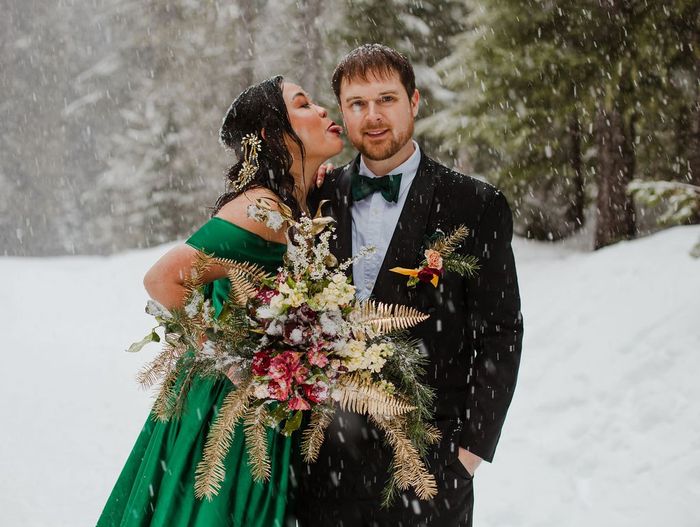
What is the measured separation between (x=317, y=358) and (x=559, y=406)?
4.81 meters

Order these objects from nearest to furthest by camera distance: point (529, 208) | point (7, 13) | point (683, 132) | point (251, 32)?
point (683, 132) → point (529, 208) → point (251, 32) → point (7, 13)

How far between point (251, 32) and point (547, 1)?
10.5 metres

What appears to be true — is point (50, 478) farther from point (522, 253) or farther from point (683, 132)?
point (683, 132)

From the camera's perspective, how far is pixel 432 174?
3.05 meters

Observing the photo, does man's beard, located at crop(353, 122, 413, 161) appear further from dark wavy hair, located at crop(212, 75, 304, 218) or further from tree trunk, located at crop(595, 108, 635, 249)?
tree trunk, located at crop(595, 108, 635, 249)

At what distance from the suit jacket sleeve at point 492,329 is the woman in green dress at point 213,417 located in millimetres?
807

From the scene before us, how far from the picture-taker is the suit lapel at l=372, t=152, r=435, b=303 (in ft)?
9.40

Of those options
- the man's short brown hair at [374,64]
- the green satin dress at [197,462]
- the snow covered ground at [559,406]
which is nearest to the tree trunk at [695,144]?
the snow covered ground at [559,406]

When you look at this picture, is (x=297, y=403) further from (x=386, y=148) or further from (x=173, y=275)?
(x=386, y=148)

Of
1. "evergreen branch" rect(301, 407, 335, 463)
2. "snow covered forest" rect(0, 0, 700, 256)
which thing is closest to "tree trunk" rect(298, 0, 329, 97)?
"snow covered forest" rect(0, 0, 700, 256)

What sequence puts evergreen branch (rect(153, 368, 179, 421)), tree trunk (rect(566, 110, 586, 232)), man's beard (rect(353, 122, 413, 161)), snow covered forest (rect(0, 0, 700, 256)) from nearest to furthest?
evergreen branch (rect(153, 368, 179, 421)) → man's beard (rect(353, 122, 413, 161)) → snow covered forest (rect(0, 0, 700, 256)) → tree trunk (rect(566, 110, 586, 232))

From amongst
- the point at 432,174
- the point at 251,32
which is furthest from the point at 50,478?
the point at 251,32

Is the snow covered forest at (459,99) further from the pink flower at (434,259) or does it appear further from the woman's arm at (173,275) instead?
the woman's arm at (173,275)

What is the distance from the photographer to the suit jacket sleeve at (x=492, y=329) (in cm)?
287
